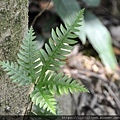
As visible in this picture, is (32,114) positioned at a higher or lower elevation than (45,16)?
higher

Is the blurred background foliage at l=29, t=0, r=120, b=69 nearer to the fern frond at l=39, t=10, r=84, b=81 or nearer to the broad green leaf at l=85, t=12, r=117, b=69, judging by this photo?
the broad green leaf at l=85, t=12, r=117, b=69

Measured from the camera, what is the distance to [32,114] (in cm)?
122

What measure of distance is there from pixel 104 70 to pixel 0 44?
150 centimetres

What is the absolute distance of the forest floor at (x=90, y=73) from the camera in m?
2.03

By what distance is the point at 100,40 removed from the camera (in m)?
2.31

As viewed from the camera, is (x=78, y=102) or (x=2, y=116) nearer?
(x=2, y=116)

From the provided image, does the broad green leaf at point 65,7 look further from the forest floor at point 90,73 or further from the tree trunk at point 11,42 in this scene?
the tree trunk at point 11,42

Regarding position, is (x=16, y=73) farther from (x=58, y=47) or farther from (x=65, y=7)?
(x=65, y=7)

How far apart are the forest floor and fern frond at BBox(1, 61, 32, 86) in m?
0.98

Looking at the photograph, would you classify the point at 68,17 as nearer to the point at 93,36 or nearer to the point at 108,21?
the point at 93,36

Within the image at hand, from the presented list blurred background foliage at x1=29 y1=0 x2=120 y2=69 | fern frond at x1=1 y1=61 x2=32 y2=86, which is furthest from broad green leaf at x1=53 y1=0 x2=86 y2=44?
fern frond at x1=1 y1=61 x2=32 y2=86

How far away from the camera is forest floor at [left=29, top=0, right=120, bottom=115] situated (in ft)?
6.66

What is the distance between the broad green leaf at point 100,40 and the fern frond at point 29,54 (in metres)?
1.32

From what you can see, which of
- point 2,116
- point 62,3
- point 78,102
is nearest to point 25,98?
point 2,116
